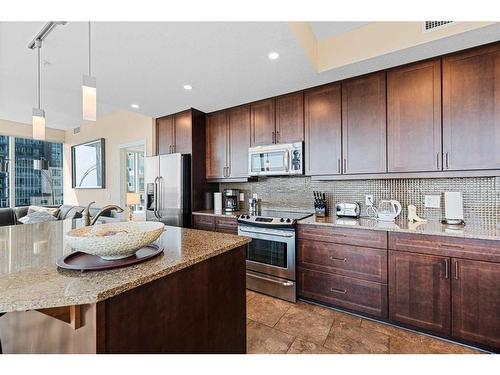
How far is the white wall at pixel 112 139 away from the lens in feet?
14.0

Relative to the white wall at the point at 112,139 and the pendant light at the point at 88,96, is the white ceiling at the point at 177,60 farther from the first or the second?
the white wall at the point at 112,139

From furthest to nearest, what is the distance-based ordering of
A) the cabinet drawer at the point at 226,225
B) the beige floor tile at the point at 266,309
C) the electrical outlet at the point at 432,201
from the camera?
the cabinet drawer at the point at 226,225 < the electrical outlet at the point at 432,201 < the beige floor tile at the point at 266,309

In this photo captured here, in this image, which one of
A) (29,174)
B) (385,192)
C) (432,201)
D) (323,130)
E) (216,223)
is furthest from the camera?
(29,174)

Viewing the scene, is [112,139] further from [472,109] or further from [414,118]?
[472,109]

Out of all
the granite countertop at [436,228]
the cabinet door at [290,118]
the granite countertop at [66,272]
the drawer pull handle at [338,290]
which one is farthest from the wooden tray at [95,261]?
the cabinet door at [290,118]

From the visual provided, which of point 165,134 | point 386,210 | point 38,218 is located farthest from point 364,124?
point 38,218

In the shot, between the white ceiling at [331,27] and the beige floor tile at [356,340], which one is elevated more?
the white ceiling at [331,27]

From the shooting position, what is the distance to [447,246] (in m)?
1.83

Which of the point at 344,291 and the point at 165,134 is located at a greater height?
the point at 165,134

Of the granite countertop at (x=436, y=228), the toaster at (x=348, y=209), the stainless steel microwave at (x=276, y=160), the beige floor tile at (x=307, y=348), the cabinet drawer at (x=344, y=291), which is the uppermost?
the stainless steel microwave at (x=276, y=160)

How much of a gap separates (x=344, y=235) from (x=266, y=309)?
42.1 inches

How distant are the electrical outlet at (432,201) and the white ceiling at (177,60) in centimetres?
131

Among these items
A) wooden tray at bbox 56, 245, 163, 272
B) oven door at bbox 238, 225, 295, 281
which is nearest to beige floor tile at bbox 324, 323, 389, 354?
oven door at bbox 238, 225, 295, 281

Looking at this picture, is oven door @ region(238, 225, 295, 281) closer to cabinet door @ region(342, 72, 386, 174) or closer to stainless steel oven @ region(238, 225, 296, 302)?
stainless steel oven @ region(238, 225, 296, 302)
